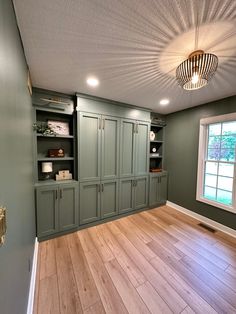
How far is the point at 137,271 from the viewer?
1.66 metres

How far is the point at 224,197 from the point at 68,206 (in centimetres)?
280

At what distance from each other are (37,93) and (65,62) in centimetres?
92

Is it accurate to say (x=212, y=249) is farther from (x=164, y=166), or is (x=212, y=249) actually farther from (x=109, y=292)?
(x=164, y=166)

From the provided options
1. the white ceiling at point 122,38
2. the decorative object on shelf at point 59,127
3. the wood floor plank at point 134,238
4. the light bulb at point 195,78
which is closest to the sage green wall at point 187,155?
the white ceiling at point 122,38

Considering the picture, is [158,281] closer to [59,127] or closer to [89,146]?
[89,146]

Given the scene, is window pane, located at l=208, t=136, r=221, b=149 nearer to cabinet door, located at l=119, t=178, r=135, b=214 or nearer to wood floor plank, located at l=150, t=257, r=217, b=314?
cabinet door, located at l=119, t=178, r=135, b=214

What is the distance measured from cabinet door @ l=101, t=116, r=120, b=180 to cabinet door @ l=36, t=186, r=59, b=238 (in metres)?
0.89

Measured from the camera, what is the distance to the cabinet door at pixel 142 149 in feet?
10.0

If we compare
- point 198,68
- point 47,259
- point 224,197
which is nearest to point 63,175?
point 47,259

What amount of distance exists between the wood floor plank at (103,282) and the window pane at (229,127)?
2.92 meters

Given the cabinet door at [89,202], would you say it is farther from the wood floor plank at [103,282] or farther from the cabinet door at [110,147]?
the wood floor plank at [103,282]

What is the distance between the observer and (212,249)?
81.0 inches

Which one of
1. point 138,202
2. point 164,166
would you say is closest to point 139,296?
point 138,202

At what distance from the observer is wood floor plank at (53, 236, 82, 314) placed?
127cm
